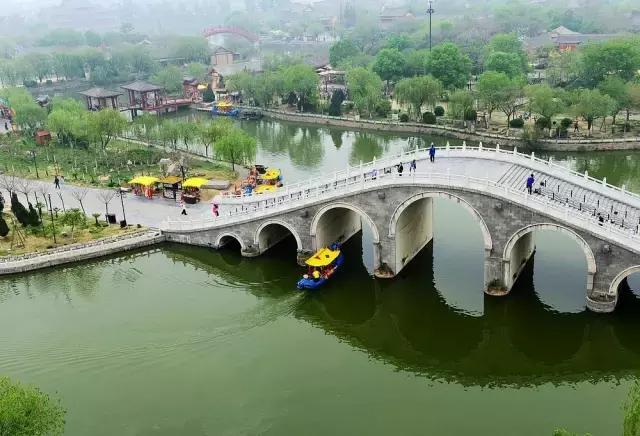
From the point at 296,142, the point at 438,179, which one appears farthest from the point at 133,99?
the point at 438,179

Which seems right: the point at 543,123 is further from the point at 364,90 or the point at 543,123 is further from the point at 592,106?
the point at 364,90

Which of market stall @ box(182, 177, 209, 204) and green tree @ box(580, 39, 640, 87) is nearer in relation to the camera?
market stall @ box(182, 177, 209, 204)

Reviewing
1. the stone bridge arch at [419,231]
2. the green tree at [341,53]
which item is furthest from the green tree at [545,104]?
the green tree at [341,53]

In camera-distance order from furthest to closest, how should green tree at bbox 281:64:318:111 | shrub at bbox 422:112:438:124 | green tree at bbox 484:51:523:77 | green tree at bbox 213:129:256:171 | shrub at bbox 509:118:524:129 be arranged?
green tree at bbox 281:64:318:111 < green tree at bbox 484:51:523:77 < shrub at bbox 422:112:438:124 < shrub at bbox 509:118:524:129 < green tree at bbox 213:129:256:171

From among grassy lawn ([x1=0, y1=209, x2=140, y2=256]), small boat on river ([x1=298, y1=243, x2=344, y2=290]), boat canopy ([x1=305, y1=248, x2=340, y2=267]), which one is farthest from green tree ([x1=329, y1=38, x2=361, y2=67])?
small boat on river ([x1=298, y1=243, x2=344, y2=290])

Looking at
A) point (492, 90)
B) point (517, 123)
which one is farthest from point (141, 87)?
point (517, 123)

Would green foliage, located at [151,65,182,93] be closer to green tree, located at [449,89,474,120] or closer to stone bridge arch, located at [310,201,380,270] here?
green tree, located at [449,89,474,120]
